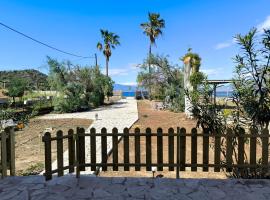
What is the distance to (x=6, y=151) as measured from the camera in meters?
4.83

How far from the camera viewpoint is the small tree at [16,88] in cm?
3152

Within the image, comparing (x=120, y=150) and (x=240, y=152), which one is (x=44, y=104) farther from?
(x=240, y=152)

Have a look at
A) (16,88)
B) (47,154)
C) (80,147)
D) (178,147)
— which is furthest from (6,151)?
(16,88)

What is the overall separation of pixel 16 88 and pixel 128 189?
1224 inches

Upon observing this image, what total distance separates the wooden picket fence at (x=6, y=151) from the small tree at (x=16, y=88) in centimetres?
2900

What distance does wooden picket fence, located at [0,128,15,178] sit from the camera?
4719 mm

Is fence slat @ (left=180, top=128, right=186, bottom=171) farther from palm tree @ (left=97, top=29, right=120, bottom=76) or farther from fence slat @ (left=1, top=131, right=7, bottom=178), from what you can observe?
palm tree @ (left=97, top=29, right=120, bottom=76)

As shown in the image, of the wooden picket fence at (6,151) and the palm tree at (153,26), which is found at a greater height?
the palm tree at (153,26)

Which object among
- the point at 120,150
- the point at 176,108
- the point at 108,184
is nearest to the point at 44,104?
the point at 176,108

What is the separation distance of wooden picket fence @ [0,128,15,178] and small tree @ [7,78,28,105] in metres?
29.0

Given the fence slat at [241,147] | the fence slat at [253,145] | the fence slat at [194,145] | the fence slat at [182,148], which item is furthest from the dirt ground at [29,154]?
the fence slat at [253,145]

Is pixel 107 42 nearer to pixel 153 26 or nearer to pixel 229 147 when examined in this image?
pixel 153 26

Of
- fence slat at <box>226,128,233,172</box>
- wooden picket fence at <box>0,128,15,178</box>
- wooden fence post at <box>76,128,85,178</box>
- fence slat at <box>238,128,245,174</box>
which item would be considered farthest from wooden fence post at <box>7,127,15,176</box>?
fence slat at <box>238,128,245,174</box>

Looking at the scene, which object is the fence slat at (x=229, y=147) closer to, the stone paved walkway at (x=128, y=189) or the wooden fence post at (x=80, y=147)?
the stone paved walkway at (x=128, y=189)
